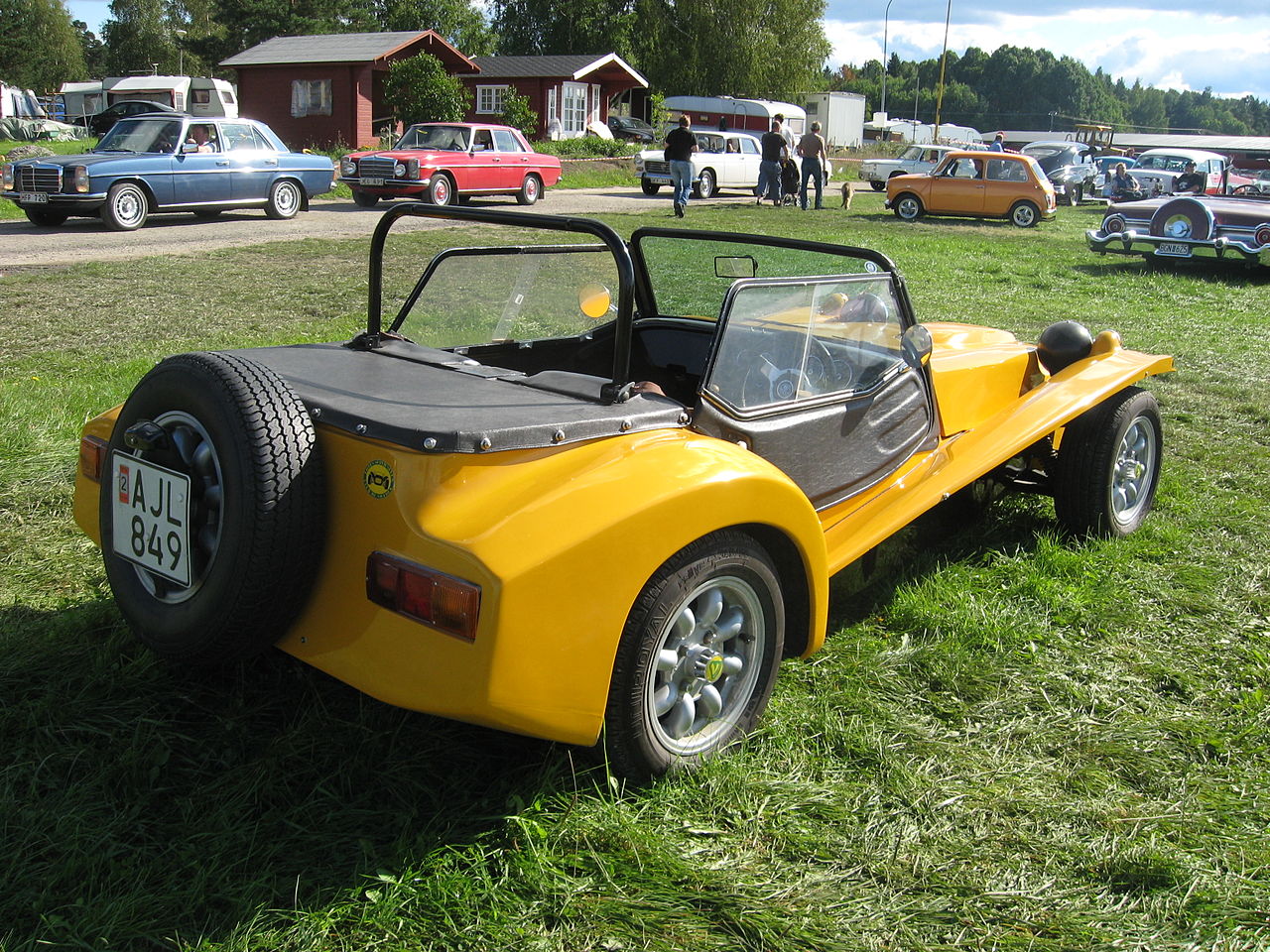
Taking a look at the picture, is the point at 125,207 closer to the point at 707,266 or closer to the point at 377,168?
the point at 377,168

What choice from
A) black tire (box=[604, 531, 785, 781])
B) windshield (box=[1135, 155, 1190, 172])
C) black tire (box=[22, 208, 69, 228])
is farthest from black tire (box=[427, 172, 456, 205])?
windshield (box=[1135, 155, 1190, 172])

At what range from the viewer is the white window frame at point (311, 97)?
33.6m

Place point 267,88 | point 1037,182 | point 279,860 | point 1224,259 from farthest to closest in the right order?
1. point 267,88
2. point 1037,182
3. point 1224,259
4. point 279,860

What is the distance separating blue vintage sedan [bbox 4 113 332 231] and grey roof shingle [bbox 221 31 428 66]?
17.8 m

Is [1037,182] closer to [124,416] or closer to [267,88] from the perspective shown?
[124,416]

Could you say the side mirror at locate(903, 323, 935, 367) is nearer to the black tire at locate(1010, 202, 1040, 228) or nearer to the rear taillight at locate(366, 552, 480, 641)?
the rear taillight at locate(366, 552, 480, 641)

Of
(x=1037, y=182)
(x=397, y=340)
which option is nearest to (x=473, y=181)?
(x=1037, y=182)

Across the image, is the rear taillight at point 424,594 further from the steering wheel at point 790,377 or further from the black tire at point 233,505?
the steering wheel at point 790,377

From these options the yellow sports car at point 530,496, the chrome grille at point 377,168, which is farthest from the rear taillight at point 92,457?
the chrome grille at point 377,168

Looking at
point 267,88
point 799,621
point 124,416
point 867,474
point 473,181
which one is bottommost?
point 799,621

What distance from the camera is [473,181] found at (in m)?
19.3

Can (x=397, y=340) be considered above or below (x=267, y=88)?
below

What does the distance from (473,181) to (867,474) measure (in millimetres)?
17262

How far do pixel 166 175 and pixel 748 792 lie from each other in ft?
48.8
